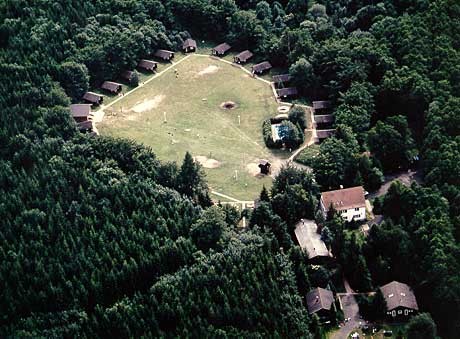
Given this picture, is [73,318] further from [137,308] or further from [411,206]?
[411,206]

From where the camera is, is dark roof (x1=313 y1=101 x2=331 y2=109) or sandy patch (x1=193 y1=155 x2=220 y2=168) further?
dark roof (x1=313 y1=101 x2=331 y2=109)

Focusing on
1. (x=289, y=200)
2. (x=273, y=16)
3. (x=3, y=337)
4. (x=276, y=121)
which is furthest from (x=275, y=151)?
(x=3, y=337)

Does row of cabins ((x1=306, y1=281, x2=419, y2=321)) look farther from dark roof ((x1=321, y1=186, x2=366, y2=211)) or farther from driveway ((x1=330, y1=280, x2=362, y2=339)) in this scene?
dark roof ((x1=321, y1=186, x2=366, y2=211))

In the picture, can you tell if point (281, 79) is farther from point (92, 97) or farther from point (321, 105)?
point (92, 97)

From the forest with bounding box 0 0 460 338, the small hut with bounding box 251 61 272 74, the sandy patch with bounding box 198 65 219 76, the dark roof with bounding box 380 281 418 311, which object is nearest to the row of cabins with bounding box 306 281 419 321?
the dark roof with bounding box 380 281 418 311

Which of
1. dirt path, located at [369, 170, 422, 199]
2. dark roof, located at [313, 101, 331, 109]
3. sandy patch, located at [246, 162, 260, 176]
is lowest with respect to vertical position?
dirt path, located at [369, 170, 422, 199]

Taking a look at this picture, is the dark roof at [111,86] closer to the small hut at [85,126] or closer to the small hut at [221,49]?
the small hut at [85,126]

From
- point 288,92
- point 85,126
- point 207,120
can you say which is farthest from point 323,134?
point 85,126
